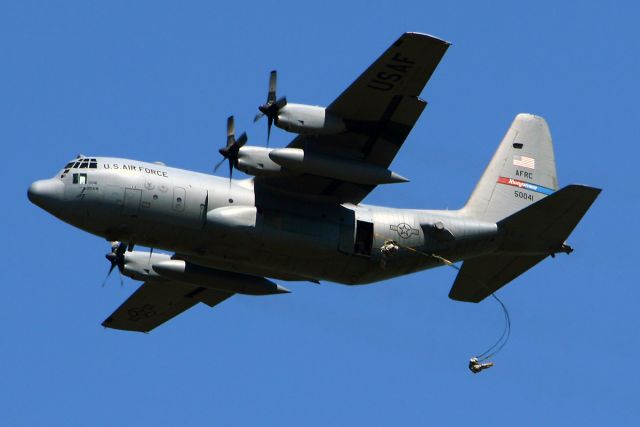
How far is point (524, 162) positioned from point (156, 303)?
33.5 feet

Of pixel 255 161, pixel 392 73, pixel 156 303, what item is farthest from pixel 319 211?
pixel 156 303

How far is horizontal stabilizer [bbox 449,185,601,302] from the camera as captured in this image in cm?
2819

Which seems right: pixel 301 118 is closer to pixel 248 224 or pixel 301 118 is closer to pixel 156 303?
pixel 248 224

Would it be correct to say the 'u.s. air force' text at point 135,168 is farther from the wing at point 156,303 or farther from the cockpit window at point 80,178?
the wing at point 156,303

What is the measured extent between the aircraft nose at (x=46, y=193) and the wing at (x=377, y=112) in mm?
4423

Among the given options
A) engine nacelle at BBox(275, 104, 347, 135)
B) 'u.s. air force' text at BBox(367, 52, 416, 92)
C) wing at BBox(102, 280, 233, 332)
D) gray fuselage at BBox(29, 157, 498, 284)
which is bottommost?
wing at BBox(102, 280, 233, 332)

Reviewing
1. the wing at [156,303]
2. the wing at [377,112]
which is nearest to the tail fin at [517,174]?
the wing at [377,112]

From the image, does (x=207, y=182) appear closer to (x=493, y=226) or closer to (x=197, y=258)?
(x=197, y=258)

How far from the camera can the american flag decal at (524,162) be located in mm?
31047

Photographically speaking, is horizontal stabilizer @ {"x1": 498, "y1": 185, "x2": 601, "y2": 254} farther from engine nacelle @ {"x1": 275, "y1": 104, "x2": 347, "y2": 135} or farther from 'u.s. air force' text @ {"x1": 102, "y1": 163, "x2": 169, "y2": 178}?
'u.s. air force' text @ {"x1": 102, "y1": 163, "x2": 169, "y2": 178}

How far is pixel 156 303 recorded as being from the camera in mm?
32531

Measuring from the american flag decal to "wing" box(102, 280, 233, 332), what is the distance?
26.3 ft

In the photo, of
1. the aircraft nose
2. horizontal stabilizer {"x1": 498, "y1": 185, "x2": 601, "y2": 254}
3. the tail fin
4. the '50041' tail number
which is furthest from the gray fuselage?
the '50041' tail number

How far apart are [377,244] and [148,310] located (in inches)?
300
